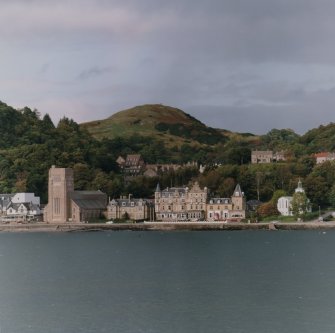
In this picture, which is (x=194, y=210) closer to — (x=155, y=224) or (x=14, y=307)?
(x=155, y=224)

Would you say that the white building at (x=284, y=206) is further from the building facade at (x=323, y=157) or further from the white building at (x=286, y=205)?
the building facade at (x=323, y=157)

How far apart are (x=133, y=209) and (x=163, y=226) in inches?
389

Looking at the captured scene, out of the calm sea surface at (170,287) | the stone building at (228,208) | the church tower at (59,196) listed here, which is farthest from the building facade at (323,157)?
the calm sea surface at (170,287)

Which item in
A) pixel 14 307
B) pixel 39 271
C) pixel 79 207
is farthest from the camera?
pixel 79 207

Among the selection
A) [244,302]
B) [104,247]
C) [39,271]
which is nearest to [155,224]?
[104,247]

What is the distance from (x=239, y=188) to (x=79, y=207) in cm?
2305

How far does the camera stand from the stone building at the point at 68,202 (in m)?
126

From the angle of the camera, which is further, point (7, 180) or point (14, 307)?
point (7, 180)

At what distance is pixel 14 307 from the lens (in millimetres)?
46594

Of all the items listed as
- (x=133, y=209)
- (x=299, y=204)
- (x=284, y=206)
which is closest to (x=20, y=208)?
(x=133, y=209)

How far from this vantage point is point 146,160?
189625 mm

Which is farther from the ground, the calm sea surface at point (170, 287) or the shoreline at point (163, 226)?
the shoreline at point (163, 226)

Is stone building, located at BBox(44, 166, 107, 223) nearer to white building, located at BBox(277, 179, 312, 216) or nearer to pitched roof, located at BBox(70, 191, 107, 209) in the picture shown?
pitched roof, located at BBox(70, 191, 107, 209)

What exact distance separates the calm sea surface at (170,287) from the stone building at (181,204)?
31.0 meters
